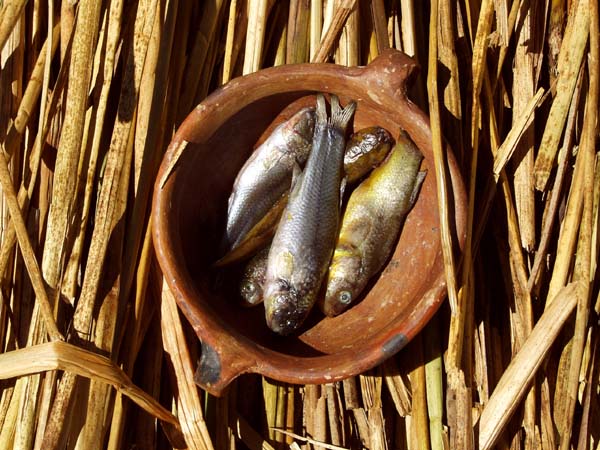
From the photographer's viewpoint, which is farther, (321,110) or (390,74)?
(321,110)

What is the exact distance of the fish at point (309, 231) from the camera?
248cm

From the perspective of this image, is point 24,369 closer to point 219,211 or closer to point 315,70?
point 219,211

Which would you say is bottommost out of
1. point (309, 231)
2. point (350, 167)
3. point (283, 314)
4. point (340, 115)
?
point (283, 314)

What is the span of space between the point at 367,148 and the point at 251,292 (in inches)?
25.4

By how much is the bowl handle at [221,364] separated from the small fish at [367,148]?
838 millimetres

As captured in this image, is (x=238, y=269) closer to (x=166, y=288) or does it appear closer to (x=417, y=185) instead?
(x=166, y=288)

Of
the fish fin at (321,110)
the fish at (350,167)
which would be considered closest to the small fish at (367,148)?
the fish at (350,167)

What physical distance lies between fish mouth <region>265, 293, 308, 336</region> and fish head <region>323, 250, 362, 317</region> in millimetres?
121

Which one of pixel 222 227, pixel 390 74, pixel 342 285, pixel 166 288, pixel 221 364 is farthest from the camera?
pixel 222 227

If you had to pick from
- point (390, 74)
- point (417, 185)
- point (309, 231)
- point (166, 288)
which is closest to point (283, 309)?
point (309, 231)

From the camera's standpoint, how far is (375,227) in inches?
101

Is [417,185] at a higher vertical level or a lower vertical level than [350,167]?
lower

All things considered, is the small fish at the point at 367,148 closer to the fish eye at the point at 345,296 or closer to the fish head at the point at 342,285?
the fish head at the point at 342,285

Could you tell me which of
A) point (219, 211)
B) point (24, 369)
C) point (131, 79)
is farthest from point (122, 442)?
point (131, 79)
